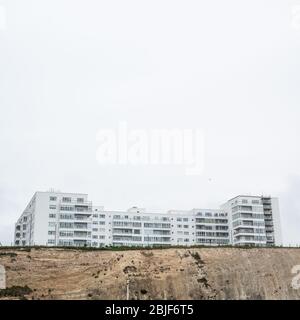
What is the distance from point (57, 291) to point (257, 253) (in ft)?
98.7

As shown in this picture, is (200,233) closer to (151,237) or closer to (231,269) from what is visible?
(151,237)

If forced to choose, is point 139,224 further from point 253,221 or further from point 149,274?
point 149,274

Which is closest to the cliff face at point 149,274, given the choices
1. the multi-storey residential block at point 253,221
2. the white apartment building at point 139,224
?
the white apartment building at point 139,224

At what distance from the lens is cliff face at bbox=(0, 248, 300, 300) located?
200 ft

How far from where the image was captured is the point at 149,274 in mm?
64938

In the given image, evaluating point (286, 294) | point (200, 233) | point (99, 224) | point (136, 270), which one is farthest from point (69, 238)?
point (286, 294)

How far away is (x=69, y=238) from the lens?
110125 millimetres

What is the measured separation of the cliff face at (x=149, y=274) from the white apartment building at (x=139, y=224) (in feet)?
142

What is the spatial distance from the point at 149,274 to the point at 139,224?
187ft

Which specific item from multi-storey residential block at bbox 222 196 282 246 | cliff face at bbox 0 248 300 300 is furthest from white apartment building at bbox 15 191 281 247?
cliff face at bbox 0 248 300 300

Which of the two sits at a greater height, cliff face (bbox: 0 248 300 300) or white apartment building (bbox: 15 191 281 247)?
white apartment building (bbox: 15 191 281 247)

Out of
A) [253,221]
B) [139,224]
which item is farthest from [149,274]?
[253,221]

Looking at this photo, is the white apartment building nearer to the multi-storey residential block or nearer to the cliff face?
the multi-storey residential block

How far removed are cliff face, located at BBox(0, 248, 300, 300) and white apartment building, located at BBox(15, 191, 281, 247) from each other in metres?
43.2
